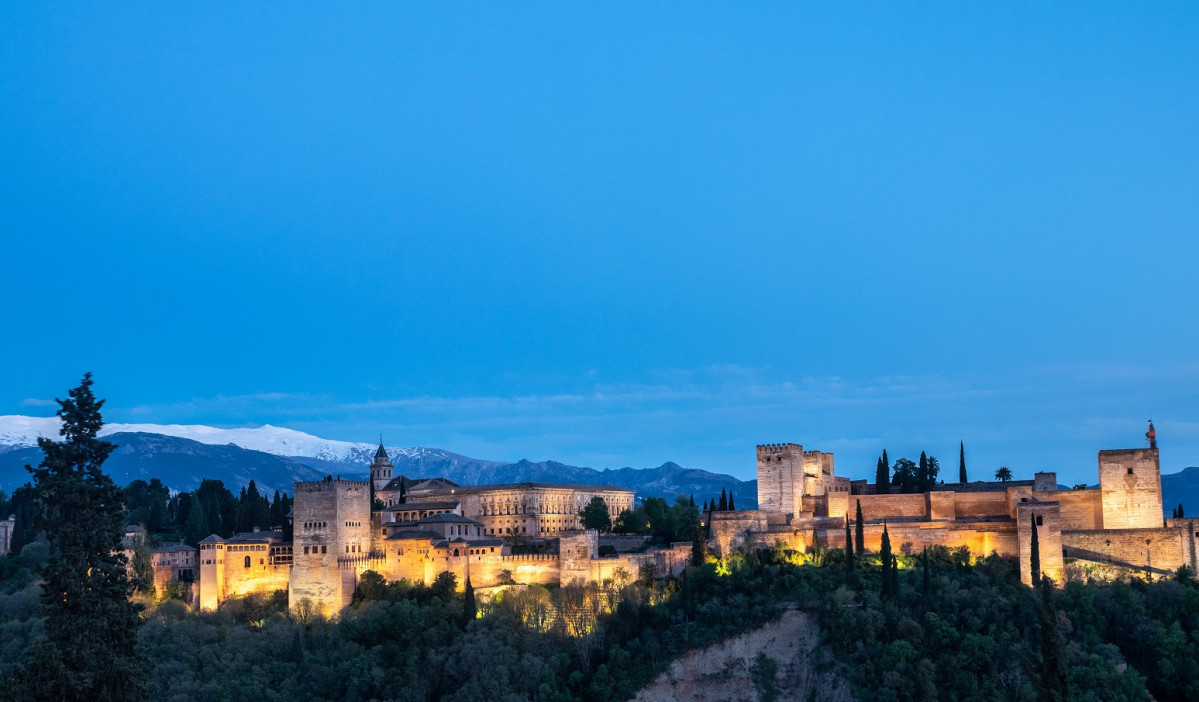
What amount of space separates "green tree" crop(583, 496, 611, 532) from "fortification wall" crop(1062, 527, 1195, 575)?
1094 inches

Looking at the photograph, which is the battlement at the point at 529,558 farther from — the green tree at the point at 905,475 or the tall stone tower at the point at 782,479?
the green tree at the point at 905,475

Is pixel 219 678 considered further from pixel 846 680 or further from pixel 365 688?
pixel 846 680

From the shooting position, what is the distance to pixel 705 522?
2496 inches

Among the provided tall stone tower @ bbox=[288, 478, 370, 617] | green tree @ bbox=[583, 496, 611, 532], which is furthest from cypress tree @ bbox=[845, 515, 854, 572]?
tall stone tower @ bbox=[288, 478, 370, 617]

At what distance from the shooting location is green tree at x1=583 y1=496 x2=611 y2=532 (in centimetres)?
7156

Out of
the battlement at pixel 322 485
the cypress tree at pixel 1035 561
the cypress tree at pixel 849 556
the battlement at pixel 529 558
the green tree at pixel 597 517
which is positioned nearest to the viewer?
the cypress tree at pixel 1035 561

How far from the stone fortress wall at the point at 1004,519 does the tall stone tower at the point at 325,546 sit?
1882 cm

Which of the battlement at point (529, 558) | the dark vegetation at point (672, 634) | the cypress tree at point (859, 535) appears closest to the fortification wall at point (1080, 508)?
the dark vegetation at point (672, 634)

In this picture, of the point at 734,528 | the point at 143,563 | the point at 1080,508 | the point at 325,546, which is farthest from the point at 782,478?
the point at 143,563

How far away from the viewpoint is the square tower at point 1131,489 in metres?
56.1

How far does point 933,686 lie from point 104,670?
33.9 m

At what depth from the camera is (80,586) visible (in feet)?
75.9

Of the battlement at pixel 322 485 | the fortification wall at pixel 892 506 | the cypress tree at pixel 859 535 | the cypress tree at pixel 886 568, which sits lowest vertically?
the cypress tree at pixel 886 568

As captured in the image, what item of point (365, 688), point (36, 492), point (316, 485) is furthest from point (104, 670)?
point (316, 485)
